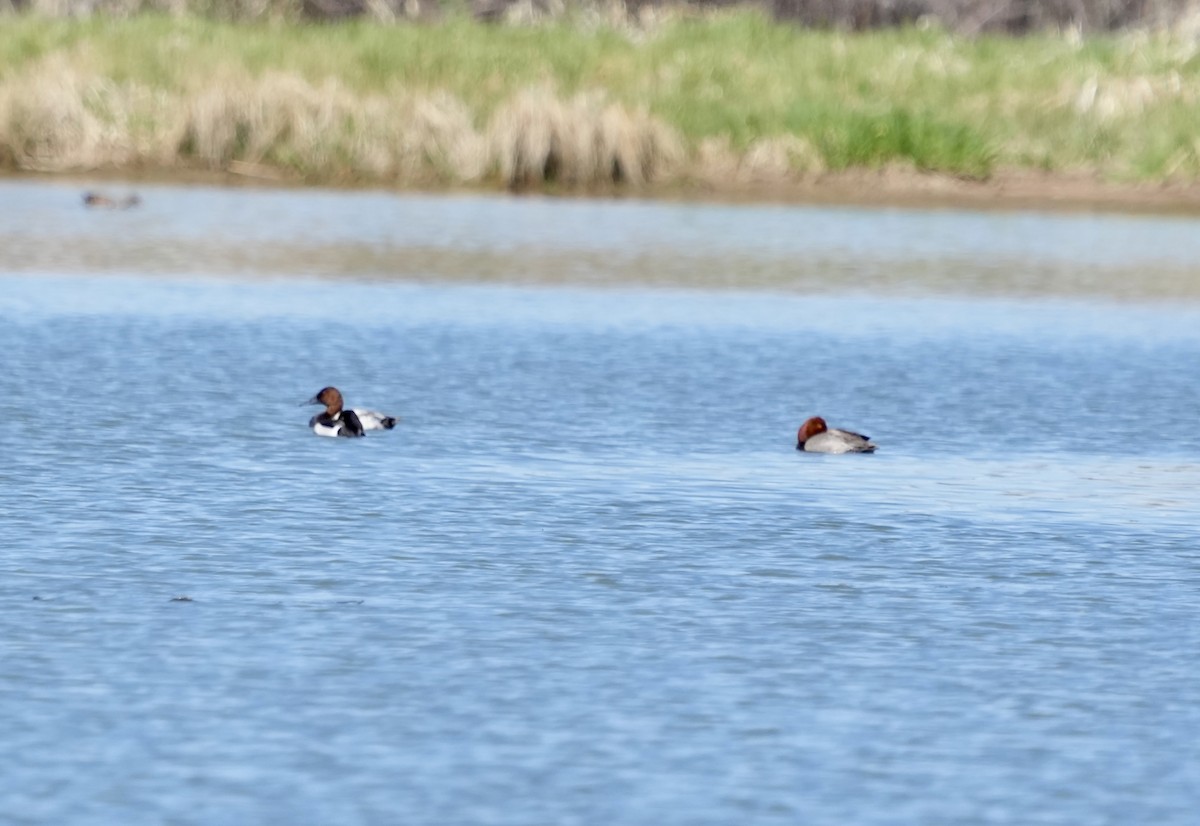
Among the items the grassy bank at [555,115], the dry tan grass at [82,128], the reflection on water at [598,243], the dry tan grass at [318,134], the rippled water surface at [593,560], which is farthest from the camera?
the dry tan grass at [82,128]

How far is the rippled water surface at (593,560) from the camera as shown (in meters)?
7.15

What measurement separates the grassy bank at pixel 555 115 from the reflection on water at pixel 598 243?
Result: 3.05ft

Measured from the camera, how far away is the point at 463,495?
38.7 ft

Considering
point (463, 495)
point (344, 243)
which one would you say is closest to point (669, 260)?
point (344, 243)

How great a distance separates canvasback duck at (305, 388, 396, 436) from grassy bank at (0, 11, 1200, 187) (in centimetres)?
1696

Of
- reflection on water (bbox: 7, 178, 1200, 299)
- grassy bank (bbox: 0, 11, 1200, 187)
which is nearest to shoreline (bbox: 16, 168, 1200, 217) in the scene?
grassy bank (bbox: 0, 11, 1200, 187)

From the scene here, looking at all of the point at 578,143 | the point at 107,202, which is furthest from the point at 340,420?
the point at 578,143

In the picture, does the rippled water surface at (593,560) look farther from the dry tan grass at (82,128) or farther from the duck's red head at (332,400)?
the dry tan grass at (82,128)

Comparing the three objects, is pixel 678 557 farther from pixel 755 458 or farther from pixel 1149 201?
pixel 1149 201

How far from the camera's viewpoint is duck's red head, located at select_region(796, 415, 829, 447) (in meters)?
13.2

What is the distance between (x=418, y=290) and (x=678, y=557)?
12099mm

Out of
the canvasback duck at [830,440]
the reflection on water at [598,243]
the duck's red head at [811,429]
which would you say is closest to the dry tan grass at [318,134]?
the reflection on water at [598,243]

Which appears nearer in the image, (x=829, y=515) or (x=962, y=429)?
(x=829, y=515)

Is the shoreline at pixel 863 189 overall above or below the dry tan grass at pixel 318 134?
below
